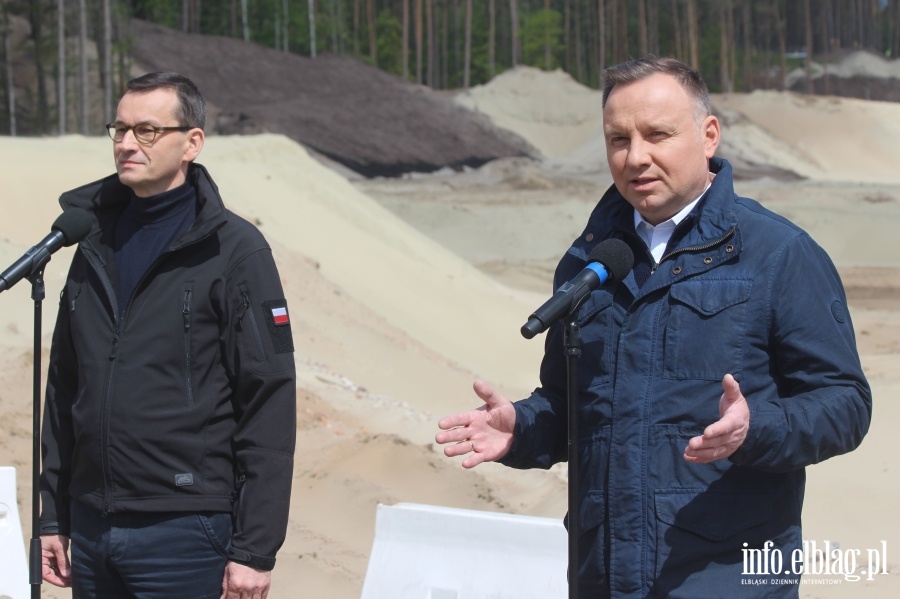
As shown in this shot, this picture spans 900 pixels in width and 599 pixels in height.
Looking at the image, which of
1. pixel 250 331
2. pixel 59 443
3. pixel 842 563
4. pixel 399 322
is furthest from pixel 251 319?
pixel 399 322

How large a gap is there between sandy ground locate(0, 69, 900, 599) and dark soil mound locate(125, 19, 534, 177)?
6548 millimetres

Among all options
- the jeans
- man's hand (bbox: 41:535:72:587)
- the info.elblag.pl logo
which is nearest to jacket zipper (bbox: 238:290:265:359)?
the jeans

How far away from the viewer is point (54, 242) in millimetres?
3312

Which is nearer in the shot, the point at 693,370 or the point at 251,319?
the point at 693,370

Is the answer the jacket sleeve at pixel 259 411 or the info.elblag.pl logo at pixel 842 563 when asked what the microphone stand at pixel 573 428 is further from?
the info.elblag.pl logo at pixel 842 563

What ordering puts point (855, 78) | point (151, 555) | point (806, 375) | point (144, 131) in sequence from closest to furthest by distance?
point (806, 375)
point (151, 555)
point (144, 131)
point (855, 78)

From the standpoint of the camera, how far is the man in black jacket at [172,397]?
3.06 m

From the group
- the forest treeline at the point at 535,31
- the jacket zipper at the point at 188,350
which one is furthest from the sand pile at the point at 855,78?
the jacket zipper at the point at 188,350

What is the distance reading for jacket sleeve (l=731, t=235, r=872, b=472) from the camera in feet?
7.65

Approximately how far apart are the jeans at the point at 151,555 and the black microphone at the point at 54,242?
2.23ft

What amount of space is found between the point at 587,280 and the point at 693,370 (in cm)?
29

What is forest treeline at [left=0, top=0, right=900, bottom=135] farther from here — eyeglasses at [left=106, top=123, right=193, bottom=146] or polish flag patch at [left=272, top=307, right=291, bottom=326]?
polish flag patch at [left=272, top=307, right=291, bottom=326]

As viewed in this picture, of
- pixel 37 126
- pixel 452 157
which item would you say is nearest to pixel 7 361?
pixel 37 126

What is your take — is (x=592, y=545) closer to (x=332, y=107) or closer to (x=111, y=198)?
(x=111, y=198)
